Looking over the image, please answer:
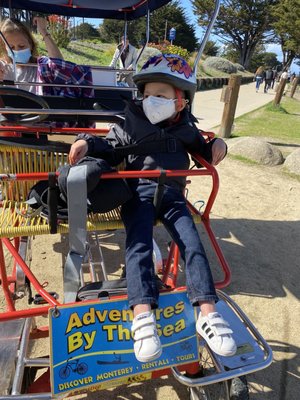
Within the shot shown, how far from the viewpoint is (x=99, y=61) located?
17.3 metres

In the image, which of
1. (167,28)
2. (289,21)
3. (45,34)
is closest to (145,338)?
(45,34)

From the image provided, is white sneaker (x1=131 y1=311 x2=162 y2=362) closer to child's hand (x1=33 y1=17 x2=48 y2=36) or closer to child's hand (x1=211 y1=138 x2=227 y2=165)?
child's hand (x1=211 y1=138 x2=227 y2=165)

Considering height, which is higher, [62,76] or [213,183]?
[62,76]

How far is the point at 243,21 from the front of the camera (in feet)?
147

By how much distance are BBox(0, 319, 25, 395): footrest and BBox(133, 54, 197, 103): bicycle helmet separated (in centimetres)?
152

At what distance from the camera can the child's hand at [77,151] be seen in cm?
189

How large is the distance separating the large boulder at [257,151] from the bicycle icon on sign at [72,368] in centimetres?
557

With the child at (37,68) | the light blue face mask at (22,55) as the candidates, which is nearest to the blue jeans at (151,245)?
the child at (37,68)

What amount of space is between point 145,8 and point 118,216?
2681 millimetres

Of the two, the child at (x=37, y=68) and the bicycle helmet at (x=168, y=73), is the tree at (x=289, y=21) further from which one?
the bicycle helmet at (x=168, y=73)

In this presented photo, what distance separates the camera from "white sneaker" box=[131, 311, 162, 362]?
59.2 inches

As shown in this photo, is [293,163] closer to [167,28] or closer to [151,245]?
[151,245]

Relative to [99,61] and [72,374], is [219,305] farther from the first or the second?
[99,61]

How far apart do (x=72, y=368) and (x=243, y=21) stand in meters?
50.3
